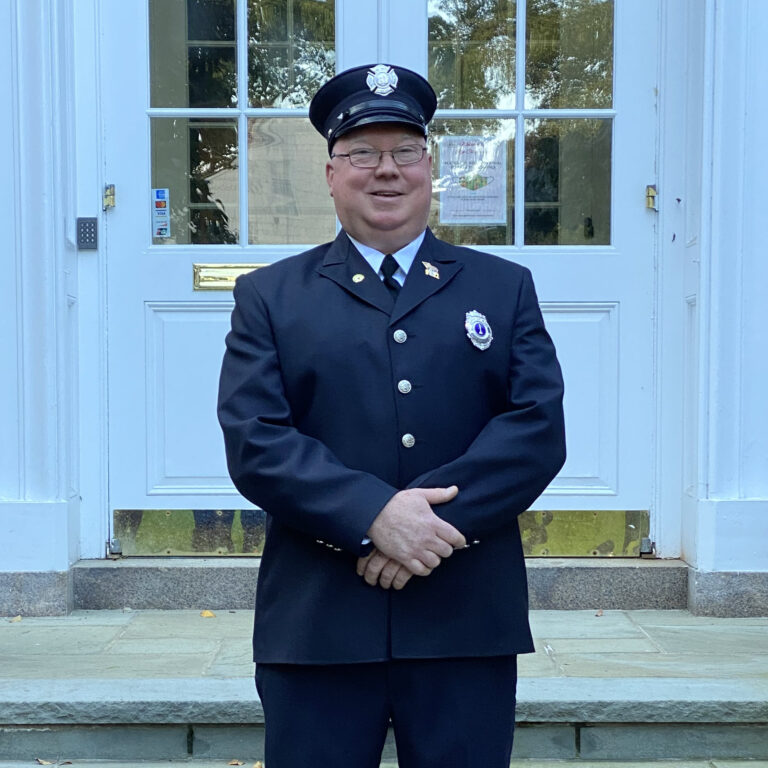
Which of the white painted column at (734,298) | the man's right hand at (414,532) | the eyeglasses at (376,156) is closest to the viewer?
the man's right hand at (414,532)

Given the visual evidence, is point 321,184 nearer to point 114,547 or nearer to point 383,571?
point 114,547

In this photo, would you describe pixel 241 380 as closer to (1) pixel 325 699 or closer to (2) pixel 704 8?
(1) pixel 325 699

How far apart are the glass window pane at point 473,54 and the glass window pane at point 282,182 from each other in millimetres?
521

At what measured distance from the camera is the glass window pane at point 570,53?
3949 mm

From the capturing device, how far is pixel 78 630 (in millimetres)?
3607

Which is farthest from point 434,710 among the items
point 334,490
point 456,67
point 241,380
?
point 456,67

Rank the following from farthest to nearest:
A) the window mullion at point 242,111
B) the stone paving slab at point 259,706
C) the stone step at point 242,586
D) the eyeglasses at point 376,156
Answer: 1. the window mullion at point 242,111
2. the stone step at point 242,586
3. the stone paving slab at point 259,706
4. the eyeglasses at point 376,156

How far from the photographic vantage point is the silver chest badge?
1848 millimetres

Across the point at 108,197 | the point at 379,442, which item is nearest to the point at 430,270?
the point at 379,442

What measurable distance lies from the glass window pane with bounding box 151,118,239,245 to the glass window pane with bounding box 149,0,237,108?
0.10 m

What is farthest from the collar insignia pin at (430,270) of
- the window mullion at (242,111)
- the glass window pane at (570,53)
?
the glass window pane at (570,53)

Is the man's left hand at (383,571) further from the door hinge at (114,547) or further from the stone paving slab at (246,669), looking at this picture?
the door hinge at (114,547)

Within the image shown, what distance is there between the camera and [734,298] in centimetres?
368

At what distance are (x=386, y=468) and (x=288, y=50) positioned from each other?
2554mm
